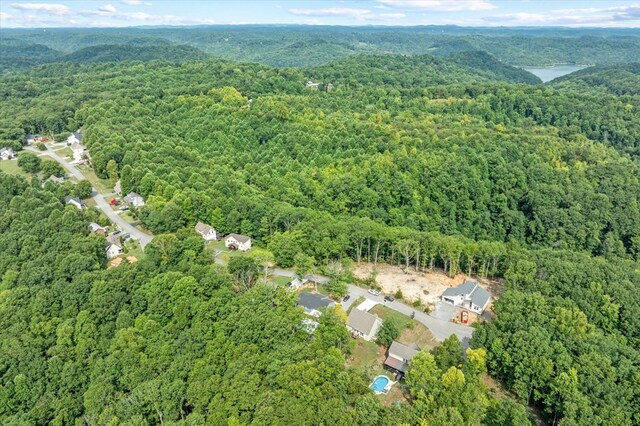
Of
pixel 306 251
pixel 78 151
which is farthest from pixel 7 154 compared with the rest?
pixel 306 251

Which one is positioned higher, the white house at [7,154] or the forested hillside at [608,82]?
the forested hillside at [608,82]

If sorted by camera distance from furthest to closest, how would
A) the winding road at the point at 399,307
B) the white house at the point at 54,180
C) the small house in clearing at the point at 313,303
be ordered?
1. the white house at the point at 54,180
2. the small house in clearing at the point at 313,303
3. the winding road at the point at 399,307

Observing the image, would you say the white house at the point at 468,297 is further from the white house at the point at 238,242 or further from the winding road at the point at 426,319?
the white house at the point at 238,242

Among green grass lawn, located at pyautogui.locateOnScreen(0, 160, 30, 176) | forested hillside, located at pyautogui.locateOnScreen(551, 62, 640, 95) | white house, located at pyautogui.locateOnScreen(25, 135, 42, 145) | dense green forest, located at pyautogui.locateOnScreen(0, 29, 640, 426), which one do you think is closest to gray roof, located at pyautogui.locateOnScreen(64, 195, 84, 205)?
dense green forest, located at pyautogui.locateOnScreen(0, 29, 640, 426)

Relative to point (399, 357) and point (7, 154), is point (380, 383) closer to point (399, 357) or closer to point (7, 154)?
point (399, 357)

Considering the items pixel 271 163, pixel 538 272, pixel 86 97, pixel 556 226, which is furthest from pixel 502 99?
pixel 86 97

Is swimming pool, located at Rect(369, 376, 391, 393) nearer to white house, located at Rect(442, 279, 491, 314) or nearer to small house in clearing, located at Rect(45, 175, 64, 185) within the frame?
white house, located at Rect(442, 279, 491, 314)

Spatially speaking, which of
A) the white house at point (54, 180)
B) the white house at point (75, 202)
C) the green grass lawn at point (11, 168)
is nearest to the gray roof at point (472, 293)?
the white house at point (75, 202)
